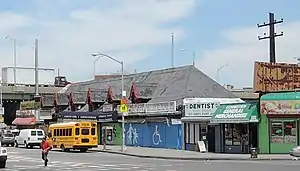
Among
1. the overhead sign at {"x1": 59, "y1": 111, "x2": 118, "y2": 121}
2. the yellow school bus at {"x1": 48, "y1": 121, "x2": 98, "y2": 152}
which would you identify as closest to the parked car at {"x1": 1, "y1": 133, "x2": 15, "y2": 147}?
the overhead sign at {"x1": 59, "y1": 111, "x2": 118, "y2": 121}

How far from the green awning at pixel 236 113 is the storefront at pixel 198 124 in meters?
1.20

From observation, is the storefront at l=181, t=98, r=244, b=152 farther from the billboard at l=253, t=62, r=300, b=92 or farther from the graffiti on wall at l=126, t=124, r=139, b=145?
the graffiti on wall at l=126, t=124, r=139, b=145

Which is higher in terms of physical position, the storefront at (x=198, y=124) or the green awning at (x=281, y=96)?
the green awning at (x=281, y=96)

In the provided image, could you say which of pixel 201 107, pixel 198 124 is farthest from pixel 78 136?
pixel 201 107

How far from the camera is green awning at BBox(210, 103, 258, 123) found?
43.2m

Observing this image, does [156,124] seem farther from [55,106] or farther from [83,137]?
[55,106]

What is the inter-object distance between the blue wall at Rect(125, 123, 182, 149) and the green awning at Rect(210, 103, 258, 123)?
583 cm

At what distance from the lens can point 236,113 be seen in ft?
146

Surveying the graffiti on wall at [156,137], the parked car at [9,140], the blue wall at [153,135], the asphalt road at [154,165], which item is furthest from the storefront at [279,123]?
the parked car at [9,140]

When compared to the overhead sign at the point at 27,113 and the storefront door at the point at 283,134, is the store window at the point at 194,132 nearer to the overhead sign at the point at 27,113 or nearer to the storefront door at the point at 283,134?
the storefront door at the point at 283,134

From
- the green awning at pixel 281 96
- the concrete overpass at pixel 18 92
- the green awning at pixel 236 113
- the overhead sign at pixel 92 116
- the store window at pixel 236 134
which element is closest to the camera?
the green awning at pixel 281 96

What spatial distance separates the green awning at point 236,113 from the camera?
43.2 m

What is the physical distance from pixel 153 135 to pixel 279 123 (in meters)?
15.3

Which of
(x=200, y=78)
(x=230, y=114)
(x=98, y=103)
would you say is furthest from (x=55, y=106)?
(x=230, y=114)
